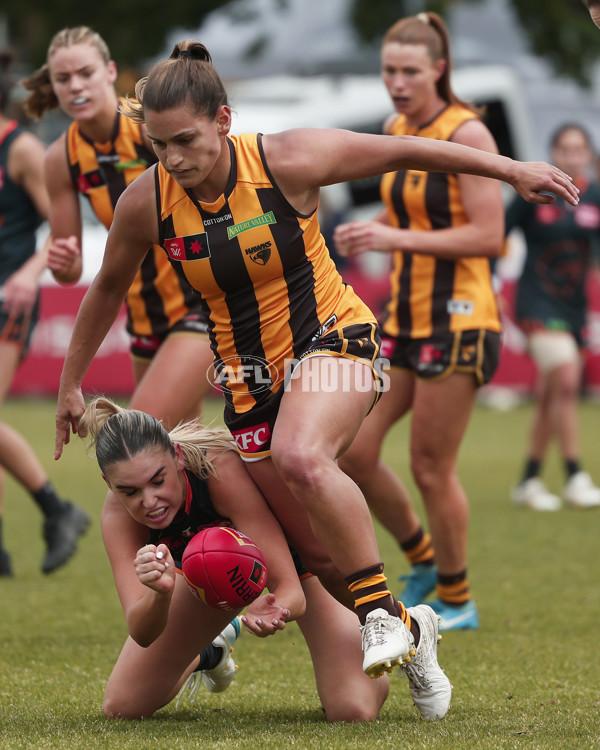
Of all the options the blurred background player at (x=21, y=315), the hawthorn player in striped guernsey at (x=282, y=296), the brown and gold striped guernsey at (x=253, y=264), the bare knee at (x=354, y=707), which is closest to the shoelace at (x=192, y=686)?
the bare knee at (x=354, y=707)

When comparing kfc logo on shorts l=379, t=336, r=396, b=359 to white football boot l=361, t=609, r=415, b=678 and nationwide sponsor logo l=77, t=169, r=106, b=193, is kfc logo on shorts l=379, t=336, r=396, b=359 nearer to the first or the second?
nationwide sponsor logo l=77, t=169, r=106, b=193

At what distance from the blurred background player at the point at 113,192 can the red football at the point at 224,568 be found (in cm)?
152

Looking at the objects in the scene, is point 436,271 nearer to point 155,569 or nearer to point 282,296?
point 282,296

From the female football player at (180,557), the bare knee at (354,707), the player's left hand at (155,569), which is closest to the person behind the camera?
the player's left hand at (155,569)

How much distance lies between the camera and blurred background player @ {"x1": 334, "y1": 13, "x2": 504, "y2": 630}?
17.4ft

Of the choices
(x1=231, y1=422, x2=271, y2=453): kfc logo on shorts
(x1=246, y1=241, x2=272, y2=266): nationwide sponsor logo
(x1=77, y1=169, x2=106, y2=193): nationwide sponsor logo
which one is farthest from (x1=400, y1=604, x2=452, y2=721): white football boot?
(x1=77, y1=169, x2=106, y2=193): nationwide sponsor logo

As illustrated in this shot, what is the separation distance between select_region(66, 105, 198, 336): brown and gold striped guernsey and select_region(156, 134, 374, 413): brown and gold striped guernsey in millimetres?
1382

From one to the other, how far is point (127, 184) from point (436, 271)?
4.63 ft

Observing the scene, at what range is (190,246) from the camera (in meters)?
3.87

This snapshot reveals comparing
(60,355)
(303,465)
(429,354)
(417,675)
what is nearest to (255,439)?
(303,465)

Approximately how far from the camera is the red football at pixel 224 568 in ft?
12.0

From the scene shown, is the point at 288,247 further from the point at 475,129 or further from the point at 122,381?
the point at 122,381

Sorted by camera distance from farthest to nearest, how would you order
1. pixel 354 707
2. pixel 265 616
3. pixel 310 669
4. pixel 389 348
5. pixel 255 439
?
1. pixel 389 348
2. pixel 310 669
3. pixel 255 439
4. pixel 354 707
5. pixel 265 616

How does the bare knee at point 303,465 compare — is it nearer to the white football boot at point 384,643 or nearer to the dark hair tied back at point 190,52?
the white football boot at point 384,643
